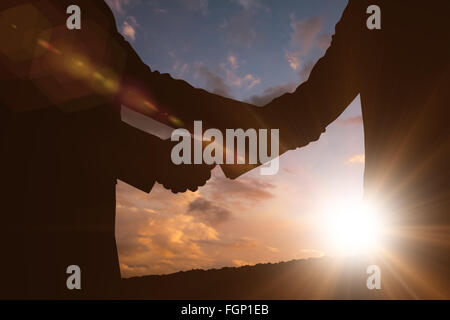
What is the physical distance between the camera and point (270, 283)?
250 cm

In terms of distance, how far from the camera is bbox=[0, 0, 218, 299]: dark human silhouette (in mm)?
2730

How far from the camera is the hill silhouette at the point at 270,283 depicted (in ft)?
7.63

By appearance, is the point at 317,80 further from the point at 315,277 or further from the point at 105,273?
the point at 105,273

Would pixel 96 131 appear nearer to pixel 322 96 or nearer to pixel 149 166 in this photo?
pixel 149 166

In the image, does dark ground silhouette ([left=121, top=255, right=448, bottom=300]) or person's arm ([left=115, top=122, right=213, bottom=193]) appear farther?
person's arm ([left=115, top=122, right=213, bottom=193])

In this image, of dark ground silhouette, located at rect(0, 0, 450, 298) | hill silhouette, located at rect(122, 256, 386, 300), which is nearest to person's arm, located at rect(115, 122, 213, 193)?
dark ground silhouette, located at rect(0, 0, 450, 298)

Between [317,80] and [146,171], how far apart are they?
2.13 m

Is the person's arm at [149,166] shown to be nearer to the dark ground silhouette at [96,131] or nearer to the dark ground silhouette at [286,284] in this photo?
the dark ground silhouette at [96,131]

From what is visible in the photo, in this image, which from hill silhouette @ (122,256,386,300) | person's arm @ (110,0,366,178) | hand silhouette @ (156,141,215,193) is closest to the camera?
hill silhouette @ (122,256,386,300)

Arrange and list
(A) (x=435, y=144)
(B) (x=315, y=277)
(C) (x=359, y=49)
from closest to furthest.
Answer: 1. (B) (x=315, y=277)
2. (A) (x=435, y=144)
3. (C) (x=359, y=49)

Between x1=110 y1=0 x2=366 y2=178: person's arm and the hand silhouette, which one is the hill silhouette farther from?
x1=110 y1=0 x2=366 y2=178: person's arm

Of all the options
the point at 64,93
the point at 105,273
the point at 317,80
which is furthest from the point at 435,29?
the point at 105,273

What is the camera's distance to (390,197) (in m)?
2.92

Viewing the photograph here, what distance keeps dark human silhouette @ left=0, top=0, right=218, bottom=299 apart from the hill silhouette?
1.45 feet
